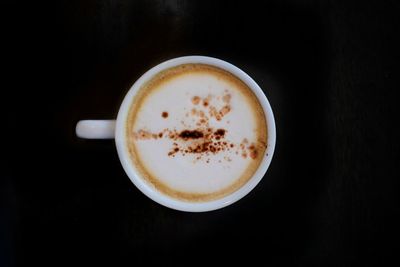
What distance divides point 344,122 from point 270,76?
210 mm

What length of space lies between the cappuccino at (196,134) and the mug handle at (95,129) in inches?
1.5

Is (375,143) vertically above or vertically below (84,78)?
below

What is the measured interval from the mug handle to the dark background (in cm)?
12

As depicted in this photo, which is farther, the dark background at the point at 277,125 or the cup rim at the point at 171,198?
the dark background at the point at 277,125

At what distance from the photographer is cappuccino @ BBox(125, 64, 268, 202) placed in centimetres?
87

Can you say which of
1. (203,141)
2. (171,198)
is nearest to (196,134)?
(203,141)

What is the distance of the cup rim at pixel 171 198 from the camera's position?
84 centimetres

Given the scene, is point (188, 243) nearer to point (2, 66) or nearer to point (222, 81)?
point (222, 81)

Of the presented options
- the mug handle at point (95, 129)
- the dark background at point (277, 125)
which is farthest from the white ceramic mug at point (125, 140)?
the dark background at point (277, 125)

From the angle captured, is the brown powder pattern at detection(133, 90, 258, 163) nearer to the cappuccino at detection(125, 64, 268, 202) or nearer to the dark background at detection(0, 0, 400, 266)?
the cappuccino at detection(125, 64, 268, 202)

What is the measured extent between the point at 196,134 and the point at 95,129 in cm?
21

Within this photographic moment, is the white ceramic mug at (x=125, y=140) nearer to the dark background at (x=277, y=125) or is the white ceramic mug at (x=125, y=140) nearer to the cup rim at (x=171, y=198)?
the cup rim at (x=171, y=198)

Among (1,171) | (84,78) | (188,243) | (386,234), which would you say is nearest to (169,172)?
(188,243)

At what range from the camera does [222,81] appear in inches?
34.6
